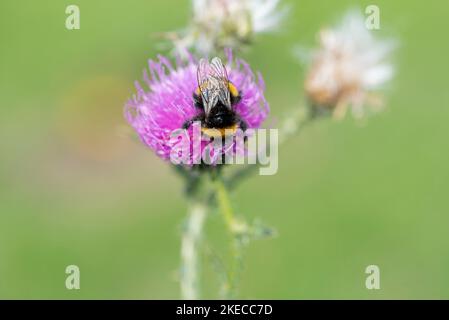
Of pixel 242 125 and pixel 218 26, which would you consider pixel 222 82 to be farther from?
pixel 218 26

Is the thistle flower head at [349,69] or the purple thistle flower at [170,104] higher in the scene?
the thistle flower head at [349,69]

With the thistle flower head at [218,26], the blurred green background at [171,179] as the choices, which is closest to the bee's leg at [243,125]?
the thistle flower head at [218,26]

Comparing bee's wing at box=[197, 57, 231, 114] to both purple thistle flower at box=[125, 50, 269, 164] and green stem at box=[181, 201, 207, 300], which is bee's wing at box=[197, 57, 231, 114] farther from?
green stem at box=[181, 201, 207, 300]

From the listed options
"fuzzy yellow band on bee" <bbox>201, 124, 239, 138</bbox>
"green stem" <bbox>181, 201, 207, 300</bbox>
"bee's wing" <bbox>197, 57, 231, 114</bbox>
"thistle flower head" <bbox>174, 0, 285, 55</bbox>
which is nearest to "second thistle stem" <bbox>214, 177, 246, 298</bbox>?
"green stem" <bbox>181, 201, 207, 300</bbox>

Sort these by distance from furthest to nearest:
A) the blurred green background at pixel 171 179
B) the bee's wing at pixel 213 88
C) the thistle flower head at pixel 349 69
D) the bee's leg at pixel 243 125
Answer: the blurred green background at pixel 171 179 → the thistle flower head at pixel 349 69 → the bee's leg at pixel 243 125 → the bee's wing at pixel 213 88

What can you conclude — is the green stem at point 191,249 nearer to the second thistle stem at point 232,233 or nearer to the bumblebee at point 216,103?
the second thistle stem at point 232,233

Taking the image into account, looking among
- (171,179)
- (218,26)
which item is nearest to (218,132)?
(218,26)

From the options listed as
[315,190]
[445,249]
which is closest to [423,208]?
[445,249]
